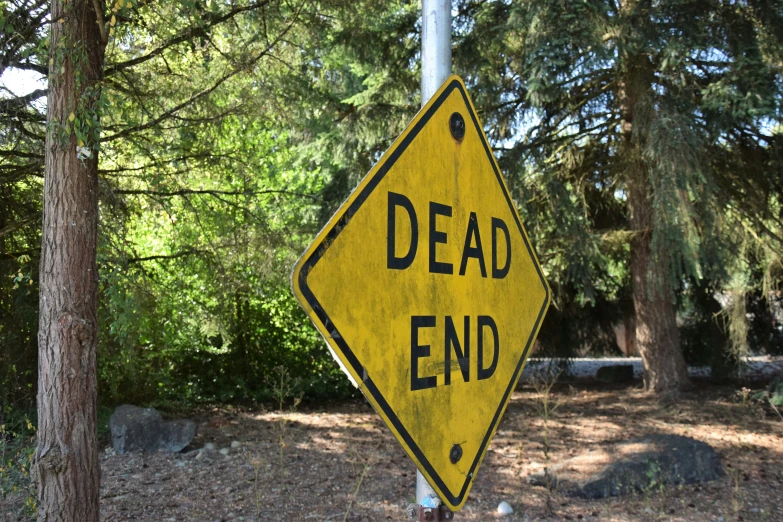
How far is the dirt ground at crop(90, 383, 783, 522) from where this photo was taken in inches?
223

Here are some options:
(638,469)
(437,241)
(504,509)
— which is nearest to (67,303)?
(437,241)

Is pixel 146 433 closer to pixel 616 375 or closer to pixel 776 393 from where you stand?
pixel 776 393

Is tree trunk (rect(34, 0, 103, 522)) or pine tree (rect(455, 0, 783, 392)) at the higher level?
pine tree (rect(455, 0, 783, 392))

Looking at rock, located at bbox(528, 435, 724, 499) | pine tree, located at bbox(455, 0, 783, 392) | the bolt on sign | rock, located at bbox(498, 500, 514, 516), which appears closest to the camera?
the bolt on sign

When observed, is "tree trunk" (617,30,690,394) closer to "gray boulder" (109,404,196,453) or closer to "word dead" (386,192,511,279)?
"gray boulder" (109,404,196,453)

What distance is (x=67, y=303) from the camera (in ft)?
13.9

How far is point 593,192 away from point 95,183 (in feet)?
27.9

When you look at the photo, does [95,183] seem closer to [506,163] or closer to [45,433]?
[45,433]

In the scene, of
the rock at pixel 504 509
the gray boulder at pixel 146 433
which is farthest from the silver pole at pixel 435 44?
the gray boulder at pixel 146 433

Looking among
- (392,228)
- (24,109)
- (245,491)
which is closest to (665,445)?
(245,491)

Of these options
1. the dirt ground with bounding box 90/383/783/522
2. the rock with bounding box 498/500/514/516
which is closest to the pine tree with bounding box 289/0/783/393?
the dirt ground with bounding box 90/383/783/522

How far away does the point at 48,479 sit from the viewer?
13.8 ft

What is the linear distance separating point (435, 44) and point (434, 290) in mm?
689

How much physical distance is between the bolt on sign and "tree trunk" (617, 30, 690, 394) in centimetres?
700
